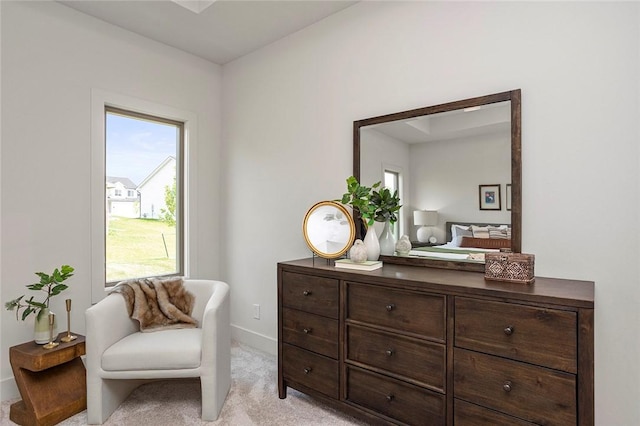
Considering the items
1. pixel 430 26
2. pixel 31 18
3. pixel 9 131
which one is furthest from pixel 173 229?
pixel 430 26

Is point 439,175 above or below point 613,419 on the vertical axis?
above

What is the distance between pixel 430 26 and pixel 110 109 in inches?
97.2

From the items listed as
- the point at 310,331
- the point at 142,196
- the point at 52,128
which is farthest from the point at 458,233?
the point at 52,128

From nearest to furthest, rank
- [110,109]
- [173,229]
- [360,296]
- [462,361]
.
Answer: [462,361], [360,296], [110,109], [173,229]

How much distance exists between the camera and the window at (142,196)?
2938mm

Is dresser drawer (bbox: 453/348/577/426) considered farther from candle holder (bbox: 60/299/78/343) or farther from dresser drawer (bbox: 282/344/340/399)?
candle holder (bbox: 60/299/78/343)

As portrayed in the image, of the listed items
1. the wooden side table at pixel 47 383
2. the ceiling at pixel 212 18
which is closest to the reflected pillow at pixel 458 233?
the ceiling at pixel 212 18

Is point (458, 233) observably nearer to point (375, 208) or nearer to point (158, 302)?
point (375, 208)

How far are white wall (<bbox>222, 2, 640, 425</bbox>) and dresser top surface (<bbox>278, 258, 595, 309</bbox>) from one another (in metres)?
0.23

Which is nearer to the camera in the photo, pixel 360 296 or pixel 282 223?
pixel 360 296

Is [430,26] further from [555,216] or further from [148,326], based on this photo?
[148,326]

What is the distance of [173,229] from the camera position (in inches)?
132

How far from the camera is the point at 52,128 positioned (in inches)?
97.9

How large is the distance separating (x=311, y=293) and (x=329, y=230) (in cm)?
47
